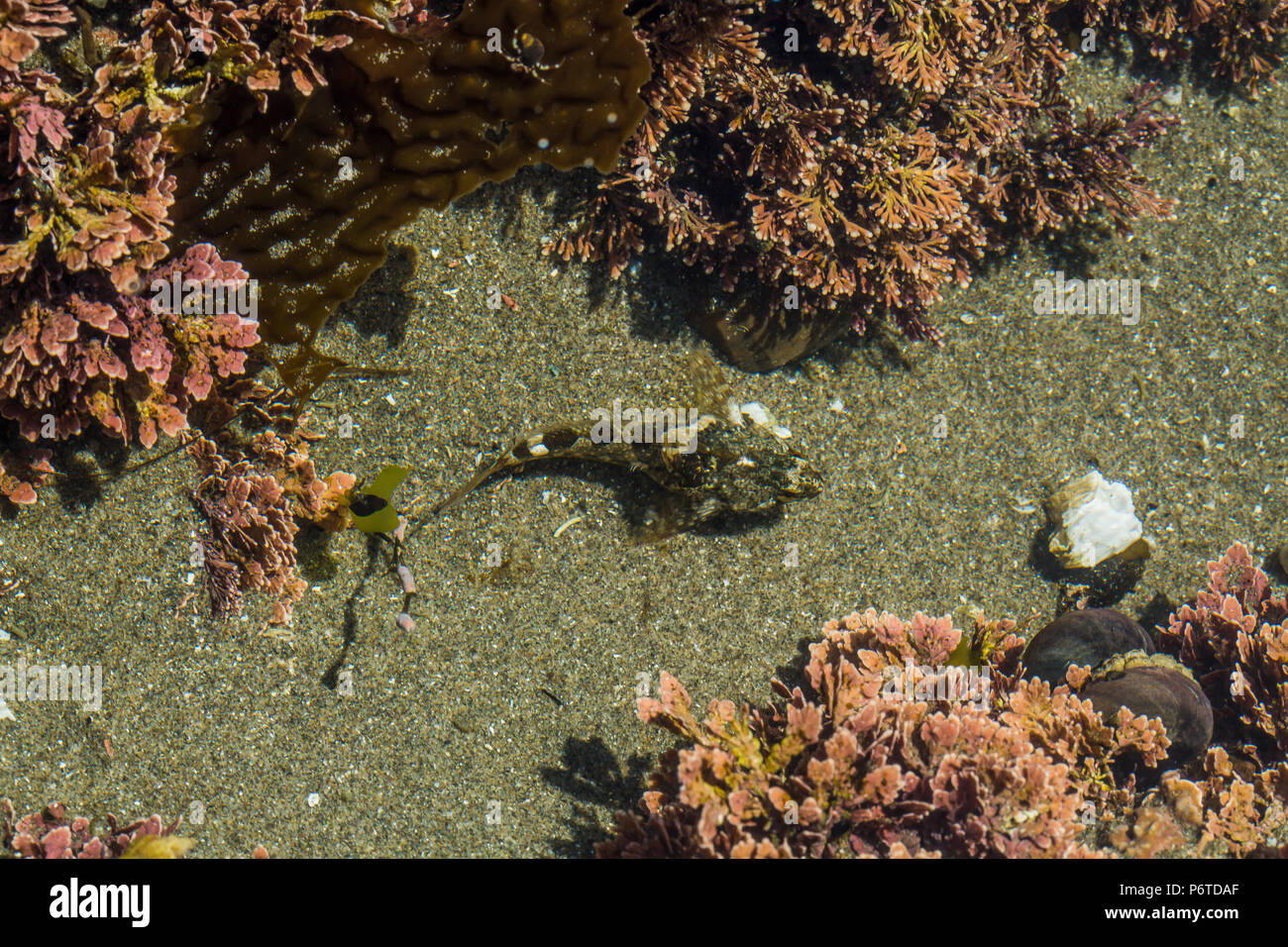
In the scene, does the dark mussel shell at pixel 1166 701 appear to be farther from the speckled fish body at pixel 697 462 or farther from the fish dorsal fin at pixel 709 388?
the fish dorsal fin at pixel 709 388

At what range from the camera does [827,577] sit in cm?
499

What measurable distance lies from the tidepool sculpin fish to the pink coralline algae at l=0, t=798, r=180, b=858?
1.97 meters

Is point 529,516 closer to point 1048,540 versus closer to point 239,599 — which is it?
point 239,599

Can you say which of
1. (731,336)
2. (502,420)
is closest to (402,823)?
(502,420)

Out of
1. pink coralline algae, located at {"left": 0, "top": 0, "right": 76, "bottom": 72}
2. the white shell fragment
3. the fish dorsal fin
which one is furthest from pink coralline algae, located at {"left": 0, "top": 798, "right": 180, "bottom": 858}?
the white shell fragment

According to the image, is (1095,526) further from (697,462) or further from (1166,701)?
(697,462)

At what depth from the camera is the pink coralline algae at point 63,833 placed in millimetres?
3791

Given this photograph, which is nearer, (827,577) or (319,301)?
(319,301)

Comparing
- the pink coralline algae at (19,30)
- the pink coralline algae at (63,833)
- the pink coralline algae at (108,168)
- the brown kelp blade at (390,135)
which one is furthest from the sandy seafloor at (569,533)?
the pink coralline algae at (19,30)

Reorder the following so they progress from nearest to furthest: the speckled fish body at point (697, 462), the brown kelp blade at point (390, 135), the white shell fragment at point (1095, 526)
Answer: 1. the brown kelp blade at point (390, 135)
2. the speckled fish body at point (697, 462)
3. the white shell fragment at point (1095, 526)

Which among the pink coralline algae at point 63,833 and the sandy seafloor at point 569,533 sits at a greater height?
the sandy seafloor at point 569,533

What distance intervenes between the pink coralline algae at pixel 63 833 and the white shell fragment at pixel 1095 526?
491cm

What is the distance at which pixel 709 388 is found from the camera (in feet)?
16.5
